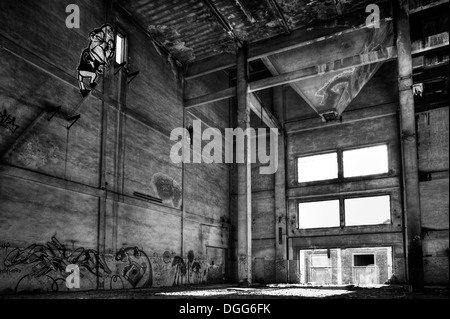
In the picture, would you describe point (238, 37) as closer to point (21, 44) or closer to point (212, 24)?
point (212, 24)

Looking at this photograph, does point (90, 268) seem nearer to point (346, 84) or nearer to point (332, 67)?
point (332, 67)

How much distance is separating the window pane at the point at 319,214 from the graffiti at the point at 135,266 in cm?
766

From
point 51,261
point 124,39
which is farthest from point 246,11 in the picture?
point 51,261

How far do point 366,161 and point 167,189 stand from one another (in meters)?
8.50

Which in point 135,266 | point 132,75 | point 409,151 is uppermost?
point 132,75

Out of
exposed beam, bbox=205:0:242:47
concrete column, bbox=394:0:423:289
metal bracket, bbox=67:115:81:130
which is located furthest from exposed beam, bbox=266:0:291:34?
metal bracket, bbox=67:115:81:130

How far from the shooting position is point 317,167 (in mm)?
18641

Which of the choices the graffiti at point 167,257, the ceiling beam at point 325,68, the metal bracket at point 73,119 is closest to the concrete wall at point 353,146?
the ceiling beam at point 325,68

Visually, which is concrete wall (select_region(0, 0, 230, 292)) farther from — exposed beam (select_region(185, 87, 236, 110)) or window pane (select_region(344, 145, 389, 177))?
window pane (select_region(344, 145, 389, 177))

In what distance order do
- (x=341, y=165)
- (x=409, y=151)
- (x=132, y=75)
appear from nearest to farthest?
(x=409, y=151) < (x=132, y=75) < (x=341, y=165)

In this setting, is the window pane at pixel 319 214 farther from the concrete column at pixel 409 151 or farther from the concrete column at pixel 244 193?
the concrete column at pixel 409 151
